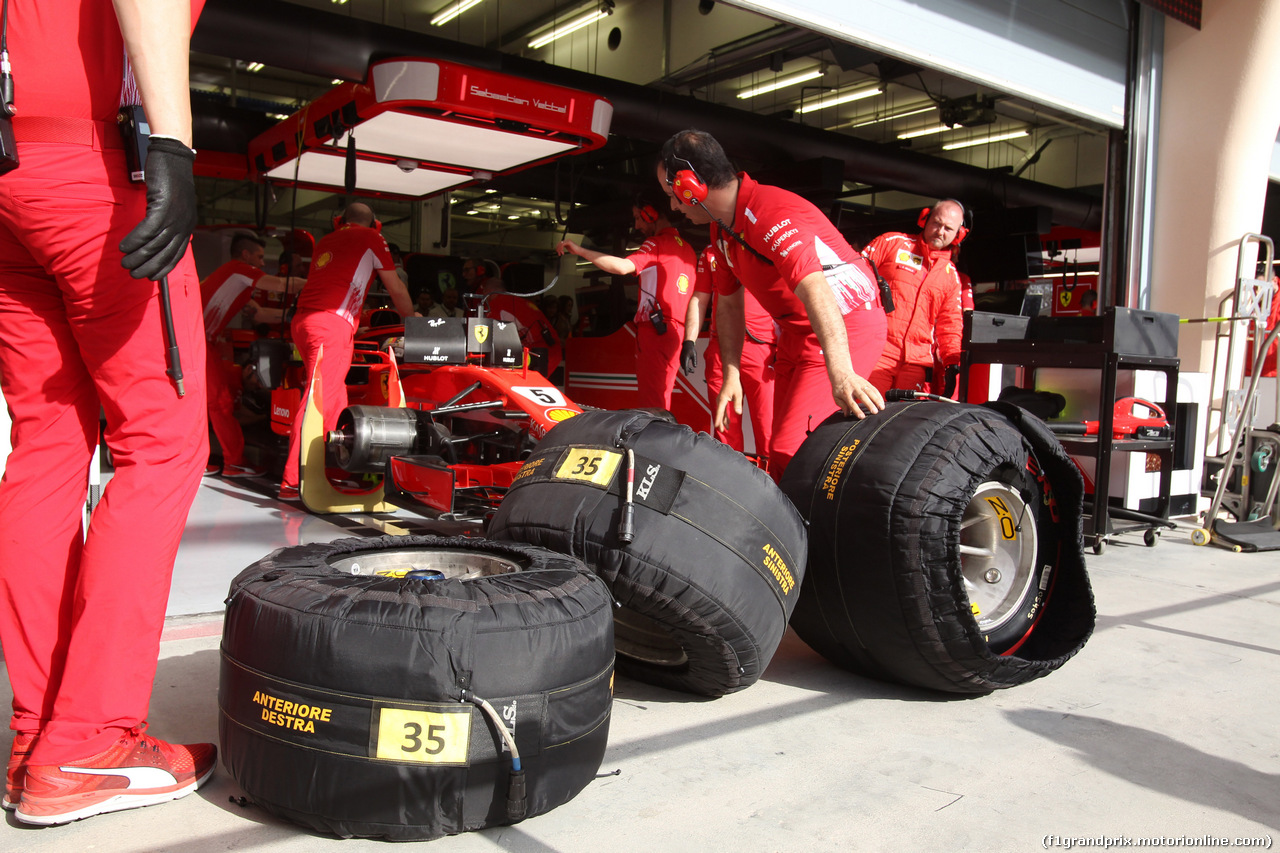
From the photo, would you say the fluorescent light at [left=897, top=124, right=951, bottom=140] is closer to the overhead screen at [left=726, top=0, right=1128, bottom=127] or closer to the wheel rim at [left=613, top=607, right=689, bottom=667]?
the overhead screen at [left=726, top=0, right=1128, bottom=127]

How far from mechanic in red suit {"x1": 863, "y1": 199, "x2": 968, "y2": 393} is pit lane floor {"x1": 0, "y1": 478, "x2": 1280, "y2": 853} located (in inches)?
95.2

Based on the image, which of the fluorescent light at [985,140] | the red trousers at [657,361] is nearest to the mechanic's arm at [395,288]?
the red trousers at [657,361]

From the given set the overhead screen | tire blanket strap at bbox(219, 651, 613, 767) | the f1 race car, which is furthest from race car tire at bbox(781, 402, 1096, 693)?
the overhead screen

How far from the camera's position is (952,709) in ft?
7.57

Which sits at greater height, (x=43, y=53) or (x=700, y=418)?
(x=43, y=53)

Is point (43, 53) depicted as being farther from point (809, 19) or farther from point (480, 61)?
point (480, 61)

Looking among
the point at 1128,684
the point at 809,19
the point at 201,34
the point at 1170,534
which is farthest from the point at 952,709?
the point at 201,34

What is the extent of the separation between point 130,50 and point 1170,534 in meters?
5.77

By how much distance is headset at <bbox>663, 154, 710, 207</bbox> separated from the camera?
116 inches

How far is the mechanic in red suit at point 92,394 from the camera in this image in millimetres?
1522

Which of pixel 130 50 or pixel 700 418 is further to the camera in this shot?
pixel 700 418

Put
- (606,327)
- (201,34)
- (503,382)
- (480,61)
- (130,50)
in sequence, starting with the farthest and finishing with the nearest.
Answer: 1. (606,327)
2. (480,61)
3. (201,34)
4. (503,382)
5. (130,50)

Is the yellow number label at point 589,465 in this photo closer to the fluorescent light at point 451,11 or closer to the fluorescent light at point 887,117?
the fluorescent light at point 451,11

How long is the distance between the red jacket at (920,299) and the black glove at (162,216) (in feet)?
13.9
